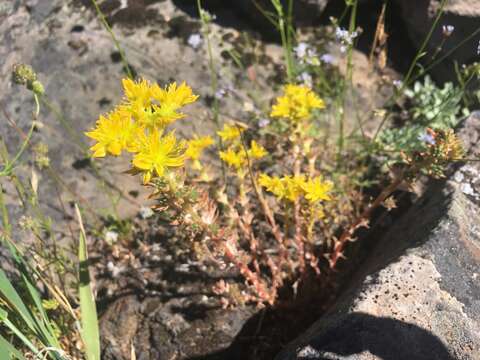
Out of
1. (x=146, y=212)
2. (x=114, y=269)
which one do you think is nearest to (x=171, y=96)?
(x=146, y=212)

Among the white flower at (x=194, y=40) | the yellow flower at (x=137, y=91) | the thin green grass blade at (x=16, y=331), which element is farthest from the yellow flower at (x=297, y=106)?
the thin green grass blade at (x=16, y=331)

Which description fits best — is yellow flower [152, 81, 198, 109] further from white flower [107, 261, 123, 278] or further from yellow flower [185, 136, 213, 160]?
white flower [107, 261, 123, 278]

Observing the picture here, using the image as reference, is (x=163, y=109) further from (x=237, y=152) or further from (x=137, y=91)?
(x=237, y=152)

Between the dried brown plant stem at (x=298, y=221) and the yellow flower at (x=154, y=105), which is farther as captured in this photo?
the dried brown plant stem at (x=298, y=221)

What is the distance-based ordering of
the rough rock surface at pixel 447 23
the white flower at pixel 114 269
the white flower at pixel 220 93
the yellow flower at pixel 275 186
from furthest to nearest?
the rough rock surface at pixel 447 23 < the white flower at pixel 114 269 < the white flower at pixel 220 93 < the yellow flower at pixel 275 186

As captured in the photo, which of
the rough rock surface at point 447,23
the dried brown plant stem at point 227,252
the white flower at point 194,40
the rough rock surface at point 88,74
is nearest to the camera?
the dried brown plant stem at point 227,252

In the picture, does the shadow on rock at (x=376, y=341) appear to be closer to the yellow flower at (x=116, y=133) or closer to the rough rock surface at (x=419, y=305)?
the rough rock surface at (x=419, y=305)

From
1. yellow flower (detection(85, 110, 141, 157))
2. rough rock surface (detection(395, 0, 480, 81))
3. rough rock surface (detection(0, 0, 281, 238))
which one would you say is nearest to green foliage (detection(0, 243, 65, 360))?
yellow flower (detection(85, 110, 141, 157))
